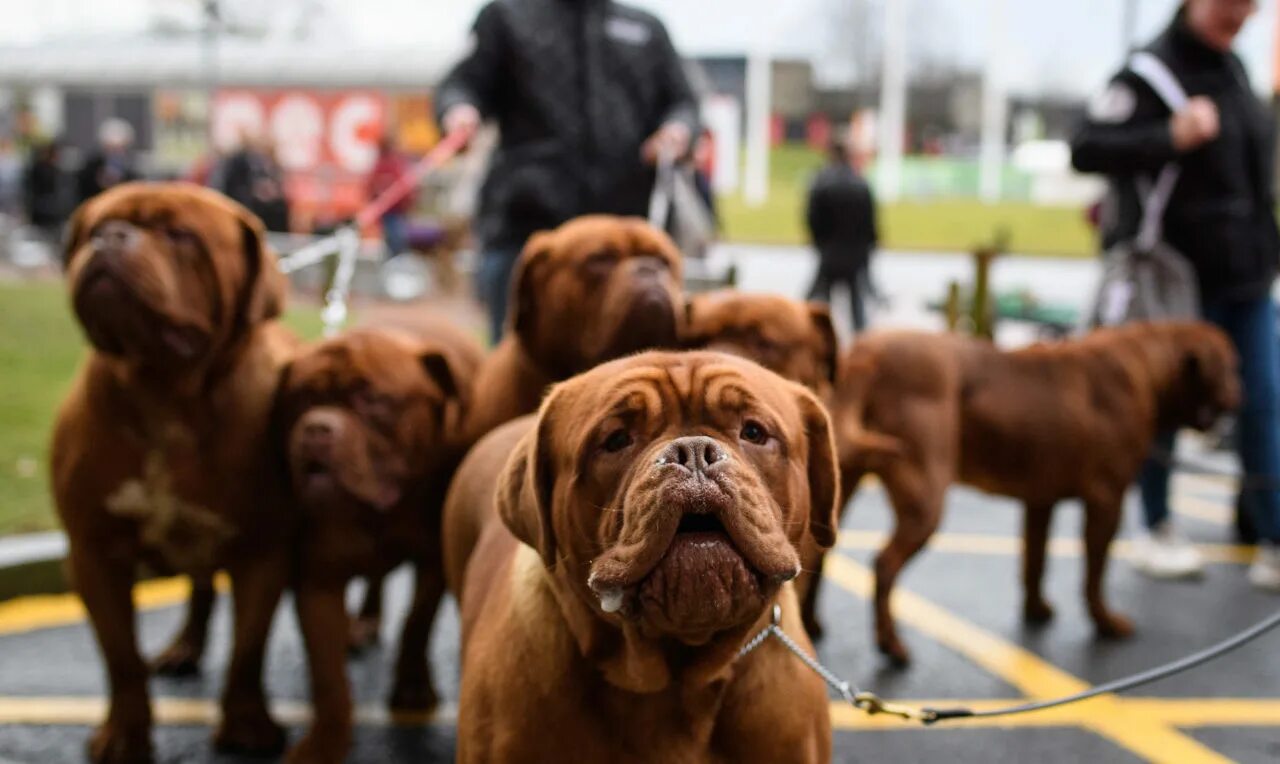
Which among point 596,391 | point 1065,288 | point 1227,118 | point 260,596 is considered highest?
point 1227,118

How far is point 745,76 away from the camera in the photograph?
32.6 meters

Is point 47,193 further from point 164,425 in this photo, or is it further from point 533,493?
point 533,493

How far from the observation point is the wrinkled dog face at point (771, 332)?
426 cm

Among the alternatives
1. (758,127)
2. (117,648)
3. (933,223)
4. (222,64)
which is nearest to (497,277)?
(117,648)

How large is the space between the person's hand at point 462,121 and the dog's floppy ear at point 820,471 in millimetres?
3020

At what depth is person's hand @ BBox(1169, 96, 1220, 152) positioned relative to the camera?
19.9 ft

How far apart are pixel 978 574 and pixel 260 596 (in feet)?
13.9

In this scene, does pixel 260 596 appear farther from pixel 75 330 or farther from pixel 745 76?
pixel 745 76

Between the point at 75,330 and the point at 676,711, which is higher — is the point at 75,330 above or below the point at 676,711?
below

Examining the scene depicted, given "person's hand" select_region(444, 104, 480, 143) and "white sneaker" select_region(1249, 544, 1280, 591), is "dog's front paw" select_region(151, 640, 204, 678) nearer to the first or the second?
"person's hand" select_region(444, 104, 480, 143)

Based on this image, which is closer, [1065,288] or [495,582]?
[495,582]

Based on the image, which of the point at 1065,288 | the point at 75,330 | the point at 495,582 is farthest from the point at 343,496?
the point at 1065,288

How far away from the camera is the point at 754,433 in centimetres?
247

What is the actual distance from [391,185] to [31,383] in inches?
361
